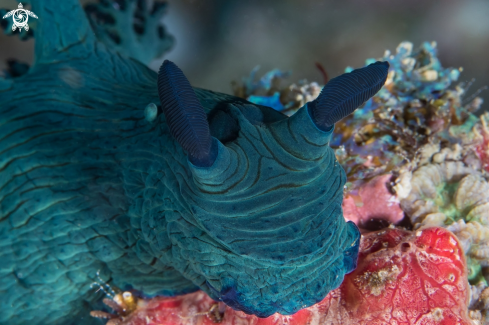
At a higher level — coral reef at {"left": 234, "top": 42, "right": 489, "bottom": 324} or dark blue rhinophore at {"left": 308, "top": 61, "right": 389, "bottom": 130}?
dark blue rhinophore at {"left": 308, "top": 61, "right": 389, "bottom": 130}

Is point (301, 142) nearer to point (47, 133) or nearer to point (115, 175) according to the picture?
point (115, 175)

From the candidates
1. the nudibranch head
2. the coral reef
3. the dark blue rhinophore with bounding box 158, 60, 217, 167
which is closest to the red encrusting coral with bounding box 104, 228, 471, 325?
the nudibranch head

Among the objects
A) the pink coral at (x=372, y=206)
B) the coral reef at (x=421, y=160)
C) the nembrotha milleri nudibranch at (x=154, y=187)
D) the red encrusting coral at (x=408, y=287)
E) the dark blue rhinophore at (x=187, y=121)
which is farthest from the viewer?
the pink coral at (x=372, y=206)

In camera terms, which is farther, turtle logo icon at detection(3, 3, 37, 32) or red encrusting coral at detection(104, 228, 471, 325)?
turtle logo icon at detection(3, 3, 37, 32)

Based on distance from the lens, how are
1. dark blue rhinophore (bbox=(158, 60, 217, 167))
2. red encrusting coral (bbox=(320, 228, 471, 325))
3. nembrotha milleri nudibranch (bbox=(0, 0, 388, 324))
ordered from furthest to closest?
red encrusting coral (bbox=(320, 228, 471, 325)) → nembrotha milleri nudibranch (bbox=(0, 0, 388, 324)) → dark blue rhinophore (bbox=(158, 60, 217, 167))

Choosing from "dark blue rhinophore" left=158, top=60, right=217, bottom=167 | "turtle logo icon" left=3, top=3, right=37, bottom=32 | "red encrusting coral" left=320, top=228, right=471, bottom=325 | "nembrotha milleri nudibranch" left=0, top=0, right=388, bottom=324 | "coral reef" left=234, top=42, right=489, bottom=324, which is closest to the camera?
"dark blue rhinophore" left=158, top=60, right=217, bottom=167

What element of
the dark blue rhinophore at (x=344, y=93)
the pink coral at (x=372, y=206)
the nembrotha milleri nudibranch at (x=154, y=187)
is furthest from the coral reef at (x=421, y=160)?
the dark blue rhinophore at (x=344, y=93)

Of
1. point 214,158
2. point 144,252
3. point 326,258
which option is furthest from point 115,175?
point 326,258

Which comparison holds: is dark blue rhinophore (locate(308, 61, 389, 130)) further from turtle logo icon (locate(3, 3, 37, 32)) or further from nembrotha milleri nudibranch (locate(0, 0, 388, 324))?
turtle logo icon (locate(3, 3, 37, 32))

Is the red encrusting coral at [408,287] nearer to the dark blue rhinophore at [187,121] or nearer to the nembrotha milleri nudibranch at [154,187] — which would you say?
the nembrotha milleri nudibranch at [154,187]

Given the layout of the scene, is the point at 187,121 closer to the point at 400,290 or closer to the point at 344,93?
the point at 344,93
